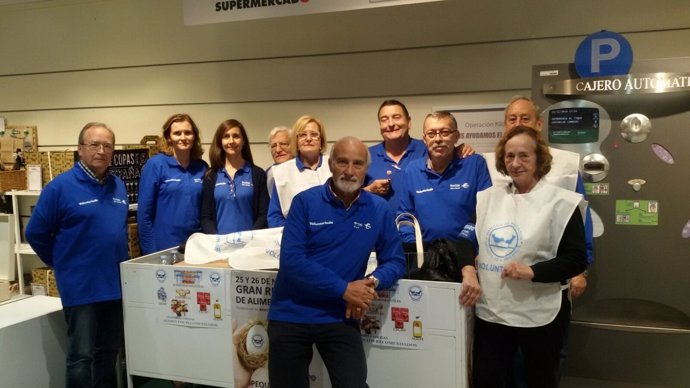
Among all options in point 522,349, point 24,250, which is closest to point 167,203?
point 522,349

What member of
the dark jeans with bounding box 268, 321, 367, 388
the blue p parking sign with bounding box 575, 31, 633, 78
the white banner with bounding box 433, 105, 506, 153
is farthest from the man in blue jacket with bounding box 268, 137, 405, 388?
the white banner with bounding box 433, 105, 506, 153

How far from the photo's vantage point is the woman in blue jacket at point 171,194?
120 inches

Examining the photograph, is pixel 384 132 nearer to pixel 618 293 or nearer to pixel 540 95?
pixel 540 95

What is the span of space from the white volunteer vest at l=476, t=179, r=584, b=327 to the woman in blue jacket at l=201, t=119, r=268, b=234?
1412mm

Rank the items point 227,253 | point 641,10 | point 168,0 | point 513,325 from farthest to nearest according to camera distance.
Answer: point 168,0
point 641,10
point 227,253
point 513,325

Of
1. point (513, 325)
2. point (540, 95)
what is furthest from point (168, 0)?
point (513, 325)

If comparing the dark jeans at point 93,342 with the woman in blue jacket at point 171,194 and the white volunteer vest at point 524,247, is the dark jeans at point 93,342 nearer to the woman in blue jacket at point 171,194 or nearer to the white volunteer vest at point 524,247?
the woman in blue jacket at point 171,194

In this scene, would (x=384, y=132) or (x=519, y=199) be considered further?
(x=384, y=132)

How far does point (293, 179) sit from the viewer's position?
2842 millimetres

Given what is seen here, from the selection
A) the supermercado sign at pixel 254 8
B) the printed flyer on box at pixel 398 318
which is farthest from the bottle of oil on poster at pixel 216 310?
the supermercado sign at pixel 254 8

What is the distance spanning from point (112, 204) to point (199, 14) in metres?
1.46

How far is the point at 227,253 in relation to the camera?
2551mm

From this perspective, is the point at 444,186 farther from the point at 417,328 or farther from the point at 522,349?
the point at 522,349

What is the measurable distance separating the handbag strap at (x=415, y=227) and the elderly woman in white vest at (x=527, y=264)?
11.6 inches
